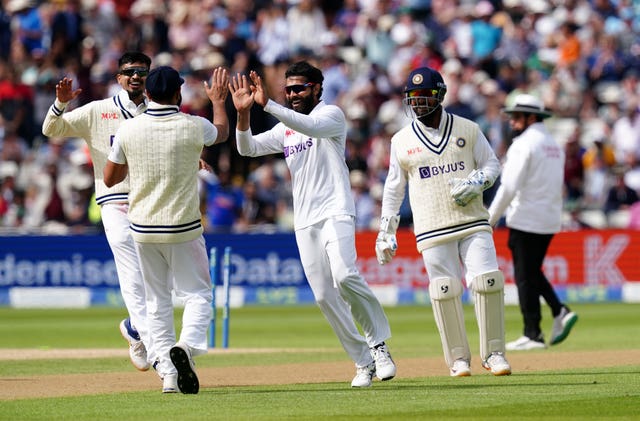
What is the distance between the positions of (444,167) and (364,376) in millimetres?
1643

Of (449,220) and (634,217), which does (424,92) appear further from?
(634,217)

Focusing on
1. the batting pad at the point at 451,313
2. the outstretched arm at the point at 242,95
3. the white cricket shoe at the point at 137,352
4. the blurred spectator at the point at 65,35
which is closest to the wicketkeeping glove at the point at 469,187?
the batting pad at the point at 451,313

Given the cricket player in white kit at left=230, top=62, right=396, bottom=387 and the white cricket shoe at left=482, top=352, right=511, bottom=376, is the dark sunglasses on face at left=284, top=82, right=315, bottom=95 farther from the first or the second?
the white cricket shoe at left=482, top=352, right=511, bottom=376

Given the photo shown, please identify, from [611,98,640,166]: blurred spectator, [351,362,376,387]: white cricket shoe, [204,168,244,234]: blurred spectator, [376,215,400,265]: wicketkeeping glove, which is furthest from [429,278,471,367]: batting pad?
[611,98,640,166]: blurred spectator

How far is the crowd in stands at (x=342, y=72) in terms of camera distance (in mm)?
23547

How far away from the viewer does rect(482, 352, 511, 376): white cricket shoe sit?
34.1 feet

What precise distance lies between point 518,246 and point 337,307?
4.32 m

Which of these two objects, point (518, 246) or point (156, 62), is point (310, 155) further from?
point (156, 62)

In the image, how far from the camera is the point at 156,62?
26000mm

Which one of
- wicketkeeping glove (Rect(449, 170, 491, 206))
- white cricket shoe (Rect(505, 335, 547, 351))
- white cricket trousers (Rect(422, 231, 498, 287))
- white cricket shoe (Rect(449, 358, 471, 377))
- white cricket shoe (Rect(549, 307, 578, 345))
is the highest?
wicketkeeping glove (Rect(449, 170, 491, 206))

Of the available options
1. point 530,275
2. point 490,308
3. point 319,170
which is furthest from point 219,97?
point 530,275

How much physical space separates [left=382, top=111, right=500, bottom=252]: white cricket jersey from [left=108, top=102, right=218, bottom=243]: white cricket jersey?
5.69ft

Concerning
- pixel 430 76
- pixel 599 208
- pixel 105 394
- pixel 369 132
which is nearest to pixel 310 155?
pixel 430 76

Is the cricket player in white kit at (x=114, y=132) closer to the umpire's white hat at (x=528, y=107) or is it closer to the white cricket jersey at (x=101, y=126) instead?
the white cricket jersey at (x=101, y=126)
